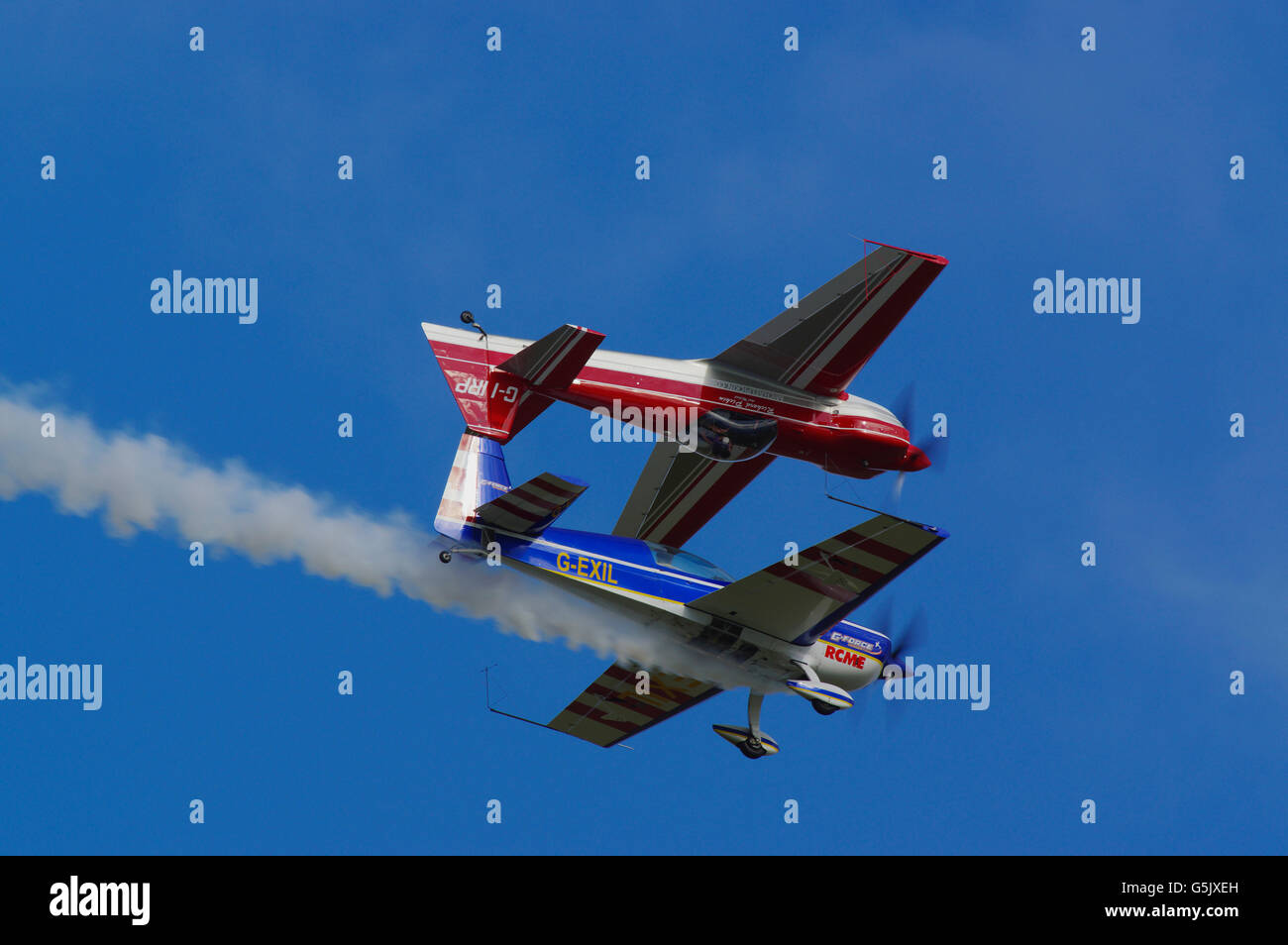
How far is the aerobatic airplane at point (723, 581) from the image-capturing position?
26109 mm

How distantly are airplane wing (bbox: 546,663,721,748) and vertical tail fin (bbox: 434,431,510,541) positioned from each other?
607cm

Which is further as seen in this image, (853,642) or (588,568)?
(853,642)

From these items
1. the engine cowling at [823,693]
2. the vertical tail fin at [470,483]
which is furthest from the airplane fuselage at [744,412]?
the engine cowling at [823,693]

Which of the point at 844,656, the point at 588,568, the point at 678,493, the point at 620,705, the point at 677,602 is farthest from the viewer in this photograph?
the point at 678,493

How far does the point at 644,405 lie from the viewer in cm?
2870

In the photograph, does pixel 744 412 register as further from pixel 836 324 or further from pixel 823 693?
pixel 823 693

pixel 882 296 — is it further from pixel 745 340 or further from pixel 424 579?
pixel 424 579

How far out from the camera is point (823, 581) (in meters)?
27.2

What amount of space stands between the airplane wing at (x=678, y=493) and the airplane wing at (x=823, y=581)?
5.37 m


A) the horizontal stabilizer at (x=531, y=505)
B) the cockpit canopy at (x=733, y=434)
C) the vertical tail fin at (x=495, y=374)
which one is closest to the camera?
the horizontal stabilizer at (x=531, y=505)

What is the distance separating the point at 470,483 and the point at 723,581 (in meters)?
4.56

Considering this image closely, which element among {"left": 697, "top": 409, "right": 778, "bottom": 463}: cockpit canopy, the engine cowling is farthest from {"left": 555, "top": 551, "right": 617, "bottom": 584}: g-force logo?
the engine cowling

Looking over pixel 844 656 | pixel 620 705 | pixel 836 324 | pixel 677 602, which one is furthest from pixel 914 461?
pixel 620 705

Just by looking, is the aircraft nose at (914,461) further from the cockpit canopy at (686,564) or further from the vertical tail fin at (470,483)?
the vertical tail fin at (470,483)
